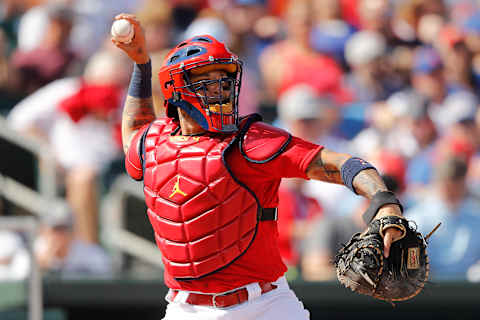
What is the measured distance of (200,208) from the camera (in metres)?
3.64

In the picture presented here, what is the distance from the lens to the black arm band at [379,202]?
3.08 m

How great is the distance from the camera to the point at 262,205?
145 inches

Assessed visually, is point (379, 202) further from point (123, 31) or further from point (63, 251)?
point (63, 251)

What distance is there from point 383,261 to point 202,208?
911 mm

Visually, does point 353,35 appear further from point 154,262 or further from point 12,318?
point 12,318

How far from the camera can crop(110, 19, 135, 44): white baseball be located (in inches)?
160

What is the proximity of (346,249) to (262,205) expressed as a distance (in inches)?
24.8

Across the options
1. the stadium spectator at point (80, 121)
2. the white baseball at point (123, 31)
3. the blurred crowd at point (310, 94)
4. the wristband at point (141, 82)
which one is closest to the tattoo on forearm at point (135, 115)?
the wristband at point (141, 82)

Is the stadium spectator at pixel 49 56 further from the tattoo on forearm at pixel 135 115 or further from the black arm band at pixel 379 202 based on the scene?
the black arm band at pixel 379 202

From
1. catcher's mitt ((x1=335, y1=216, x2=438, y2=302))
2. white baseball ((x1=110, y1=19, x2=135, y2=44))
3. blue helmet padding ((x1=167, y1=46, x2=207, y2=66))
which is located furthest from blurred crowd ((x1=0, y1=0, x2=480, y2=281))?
catcher's mitt ((x1=335, y1=216, x2=438, y2=302))

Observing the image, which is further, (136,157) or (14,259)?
(14,259)

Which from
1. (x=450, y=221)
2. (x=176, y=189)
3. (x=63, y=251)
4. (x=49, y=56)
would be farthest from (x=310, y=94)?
(x=176, y=189)

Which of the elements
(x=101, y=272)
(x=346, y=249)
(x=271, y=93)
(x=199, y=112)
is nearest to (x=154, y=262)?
(x=101, y=272)

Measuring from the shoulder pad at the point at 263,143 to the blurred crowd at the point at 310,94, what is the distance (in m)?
2.71
